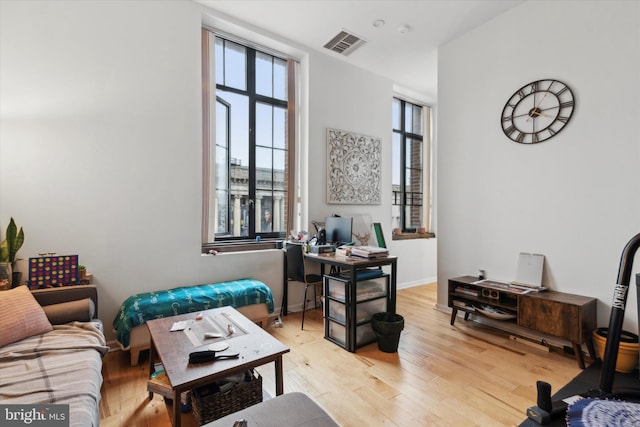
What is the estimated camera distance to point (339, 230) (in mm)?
3426

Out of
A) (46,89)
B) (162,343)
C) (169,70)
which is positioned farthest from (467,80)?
(46,89)

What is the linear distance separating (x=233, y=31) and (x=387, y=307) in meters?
3.38

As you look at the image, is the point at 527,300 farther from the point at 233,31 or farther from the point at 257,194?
the point at 233,31

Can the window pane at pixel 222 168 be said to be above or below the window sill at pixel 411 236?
above

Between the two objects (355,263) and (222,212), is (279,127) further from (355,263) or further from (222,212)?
(355,263)

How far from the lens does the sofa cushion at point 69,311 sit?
1.96 metres

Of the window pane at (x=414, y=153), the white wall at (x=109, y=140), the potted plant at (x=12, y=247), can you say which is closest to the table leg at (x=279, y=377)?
the white wall at (x=109, y=140)

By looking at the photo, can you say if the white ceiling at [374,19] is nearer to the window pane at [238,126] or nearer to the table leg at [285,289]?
the window pane at [238,126]

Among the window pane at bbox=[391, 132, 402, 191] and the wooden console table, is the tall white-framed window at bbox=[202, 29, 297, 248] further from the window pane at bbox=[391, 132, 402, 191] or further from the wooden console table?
the wooden console table

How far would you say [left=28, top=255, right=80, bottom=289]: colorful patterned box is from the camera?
2.14 m

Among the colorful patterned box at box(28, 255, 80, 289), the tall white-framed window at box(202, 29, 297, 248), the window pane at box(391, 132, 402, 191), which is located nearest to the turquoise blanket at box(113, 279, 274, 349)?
the colorful patterned box at box(28, 255, 80, 289)

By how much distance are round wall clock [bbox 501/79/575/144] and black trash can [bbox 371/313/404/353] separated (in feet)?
7.10

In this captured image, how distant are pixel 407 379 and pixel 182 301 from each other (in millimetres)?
1881

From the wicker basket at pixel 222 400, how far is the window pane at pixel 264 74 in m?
3.16
